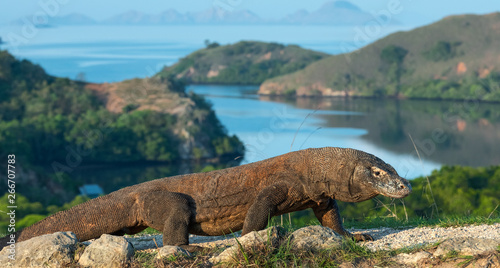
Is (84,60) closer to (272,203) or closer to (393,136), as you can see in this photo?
(393,136)

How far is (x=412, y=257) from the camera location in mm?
6594

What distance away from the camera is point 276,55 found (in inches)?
6147

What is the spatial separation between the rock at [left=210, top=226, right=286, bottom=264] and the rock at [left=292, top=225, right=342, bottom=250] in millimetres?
183

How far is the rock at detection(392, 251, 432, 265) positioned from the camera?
6.53m

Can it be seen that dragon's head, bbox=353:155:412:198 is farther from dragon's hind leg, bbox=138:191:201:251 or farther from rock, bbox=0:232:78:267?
rock, bbox=0:232:78:267

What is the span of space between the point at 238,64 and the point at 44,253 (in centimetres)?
13938

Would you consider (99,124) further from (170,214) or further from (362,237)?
(362,237)

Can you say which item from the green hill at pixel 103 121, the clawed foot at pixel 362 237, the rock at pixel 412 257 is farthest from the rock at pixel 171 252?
the green hill at pixel 103 121

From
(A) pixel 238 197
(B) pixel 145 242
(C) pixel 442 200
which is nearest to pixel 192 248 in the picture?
(A) pixel 238 197

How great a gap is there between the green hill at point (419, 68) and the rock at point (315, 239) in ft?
335

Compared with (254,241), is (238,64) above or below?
above

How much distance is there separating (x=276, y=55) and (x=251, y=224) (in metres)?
150

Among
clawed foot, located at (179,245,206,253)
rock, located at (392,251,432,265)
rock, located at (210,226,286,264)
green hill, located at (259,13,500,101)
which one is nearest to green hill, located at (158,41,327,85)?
green hill, located at (259,13,500,101)

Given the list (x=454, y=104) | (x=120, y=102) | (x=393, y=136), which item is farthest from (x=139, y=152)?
(x=454, y=104)
